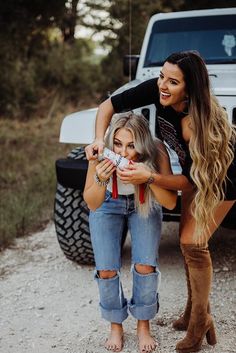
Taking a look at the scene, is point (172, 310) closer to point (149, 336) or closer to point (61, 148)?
point (149, 336)

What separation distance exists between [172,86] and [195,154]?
314 mm

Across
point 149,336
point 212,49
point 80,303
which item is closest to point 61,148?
point 212,49

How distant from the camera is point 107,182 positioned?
→ 8.54 feet

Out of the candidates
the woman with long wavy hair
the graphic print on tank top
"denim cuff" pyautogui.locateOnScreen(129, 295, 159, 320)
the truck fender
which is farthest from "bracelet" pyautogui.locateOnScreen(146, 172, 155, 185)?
the truck fender

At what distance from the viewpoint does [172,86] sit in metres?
2.46

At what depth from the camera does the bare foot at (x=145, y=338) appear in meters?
2.83

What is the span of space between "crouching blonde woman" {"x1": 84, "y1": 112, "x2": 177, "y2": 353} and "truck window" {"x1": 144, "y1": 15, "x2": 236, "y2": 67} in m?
1.91

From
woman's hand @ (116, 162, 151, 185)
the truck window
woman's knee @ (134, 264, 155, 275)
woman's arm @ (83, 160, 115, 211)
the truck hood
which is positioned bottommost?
woman's knee @ (134, 264, 155, 275)

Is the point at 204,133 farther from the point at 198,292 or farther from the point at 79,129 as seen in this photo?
the point at 79,129

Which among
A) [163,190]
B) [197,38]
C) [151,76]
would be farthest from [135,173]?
[197,38]

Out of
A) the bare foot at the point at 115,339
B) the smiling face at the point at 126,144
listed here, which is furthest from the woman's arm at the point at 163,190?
the bare foot at the point at 115,339

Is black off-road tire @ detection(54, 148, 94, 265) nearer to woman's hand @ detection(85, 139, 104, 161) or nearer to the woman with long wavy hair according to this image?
the woman with long wavy hair

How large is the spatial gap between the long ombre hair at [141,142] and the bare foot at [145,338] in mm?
599

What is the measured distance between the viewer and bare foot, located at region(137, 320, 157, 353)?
283cm
